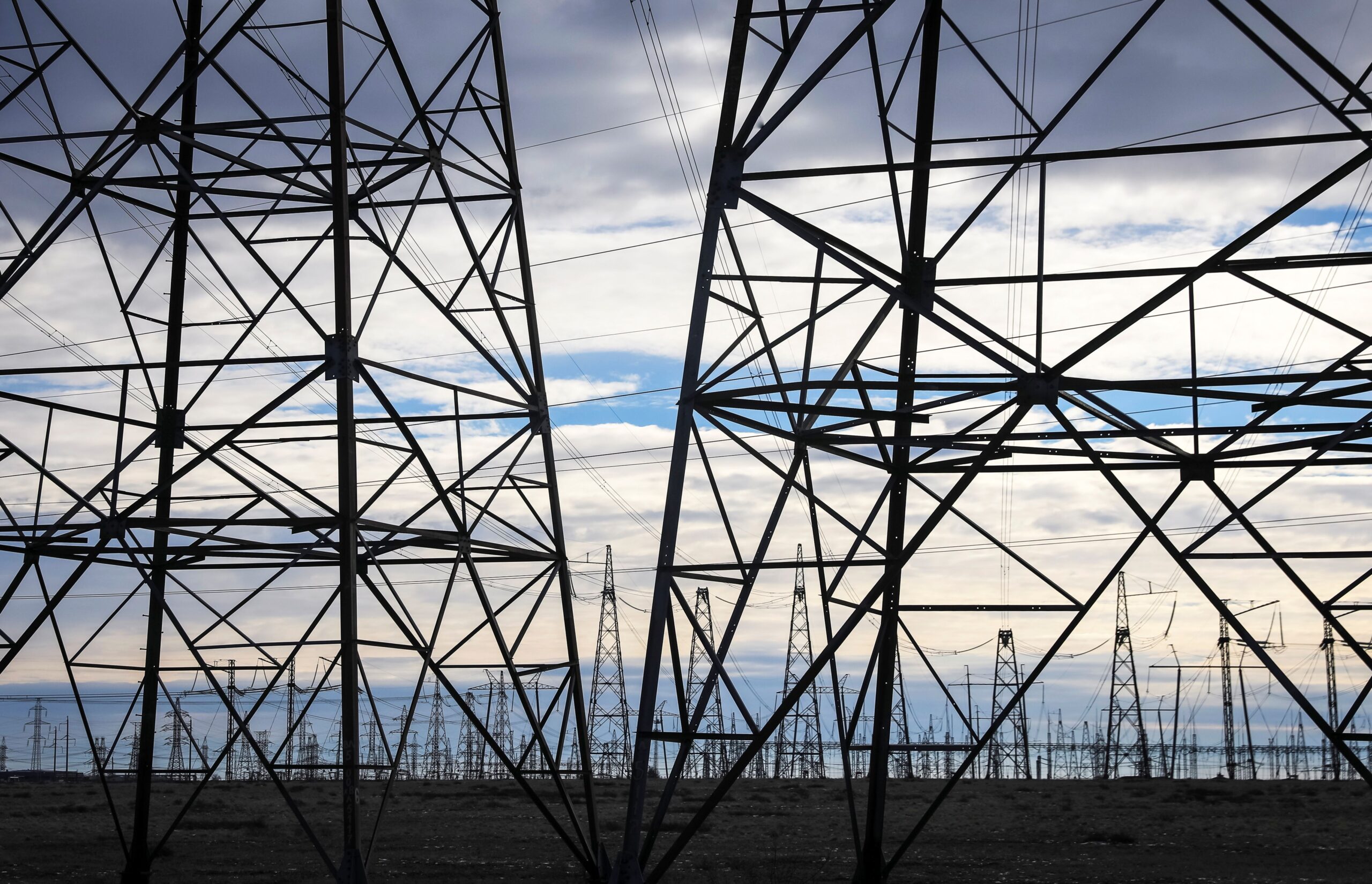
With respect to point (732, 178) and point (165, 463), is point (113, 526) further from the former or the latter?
point (732, 178)

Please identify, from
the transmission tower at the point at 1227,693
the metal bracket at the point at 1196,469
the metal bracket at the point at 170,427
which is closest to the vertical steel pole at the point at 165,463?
the metal bracket at the point at 170,427

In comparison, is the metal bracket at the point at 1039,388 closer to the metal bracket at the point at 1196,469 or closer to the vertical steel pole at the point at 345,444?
the metal bracket at the point at 1196,469

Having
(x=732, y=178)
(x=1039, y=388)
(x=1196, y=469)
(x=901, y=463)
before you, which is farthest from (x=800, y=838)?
(x=732, y=178)

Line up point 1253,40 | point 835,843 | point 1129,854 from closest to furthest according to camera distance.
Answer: point 1253,40 < point 1129,854 < point 835,843

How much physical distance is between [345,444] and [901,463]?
7715mm

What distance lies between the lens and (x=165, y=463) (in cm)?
2095

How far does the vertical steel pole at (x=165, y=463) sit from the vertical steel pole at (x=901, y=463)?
1066 cm

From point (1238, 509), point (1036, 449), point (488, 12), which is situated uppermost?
point (488, 12)

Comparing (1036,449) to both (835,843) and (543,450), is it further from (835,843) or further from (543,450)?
(835,843)

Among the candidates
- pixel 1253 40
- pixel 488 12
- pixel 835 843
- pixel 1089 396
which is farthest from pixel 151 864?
pixel 1253 40

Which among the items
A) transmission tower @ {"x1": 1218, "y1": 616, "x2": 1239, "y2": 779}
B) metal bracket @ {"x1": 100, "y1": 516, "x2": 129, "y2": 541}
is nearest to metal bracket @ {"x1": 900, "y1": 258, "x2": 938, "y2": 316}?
metal bracket @ {"x1": 100, "y1": 516, "x2": 129, "y2": 541}

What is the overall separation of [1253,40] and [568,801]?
13370 millimetres

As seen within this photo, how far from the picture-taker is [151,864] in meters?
21.6

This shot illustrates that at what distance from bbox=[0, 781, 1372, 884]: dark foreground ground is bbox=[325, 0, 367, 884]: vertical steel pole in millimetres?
3949
